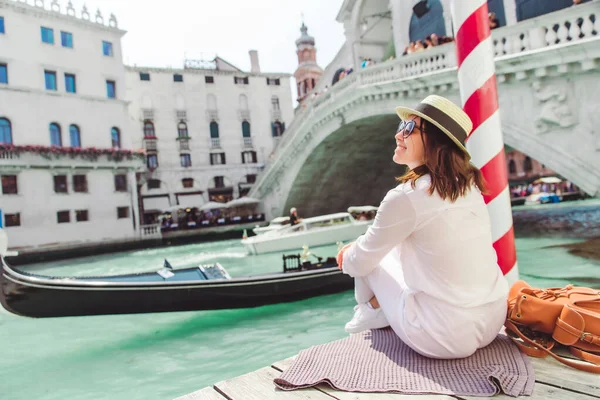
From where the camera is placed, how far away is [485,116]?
2.31m

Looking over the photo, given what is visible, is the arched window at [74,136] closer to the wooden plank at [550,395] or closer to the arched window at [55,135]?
the arched window at [55,135]

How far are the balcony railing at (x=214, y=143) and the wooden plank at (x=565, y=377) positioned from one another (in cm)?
2240

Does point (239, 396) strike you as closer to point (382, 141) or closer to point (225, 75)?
point (382, 141)

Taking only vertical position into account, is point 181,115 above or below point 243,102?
below

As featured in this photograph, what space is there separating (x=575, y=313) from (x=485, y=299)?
28 cm

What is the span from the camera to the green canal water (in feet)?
11.1

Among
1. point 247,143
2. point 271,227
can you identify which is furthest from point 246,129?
point 271,227

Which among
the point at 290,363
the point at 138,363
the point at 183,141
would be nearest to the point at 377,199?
the point at 183,141

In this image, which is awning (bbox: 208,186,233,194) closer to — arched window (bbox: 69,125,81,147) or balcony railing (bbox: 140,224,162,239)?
balcony railing (bbox: 140,224,162,239)

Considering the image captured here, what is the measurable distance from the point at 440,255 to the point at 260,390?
0.73m

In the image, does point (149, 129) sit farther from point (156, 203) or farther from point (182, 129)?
point (156, 203)

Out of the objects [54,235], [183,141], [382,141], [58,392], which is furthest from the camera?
[183,141]

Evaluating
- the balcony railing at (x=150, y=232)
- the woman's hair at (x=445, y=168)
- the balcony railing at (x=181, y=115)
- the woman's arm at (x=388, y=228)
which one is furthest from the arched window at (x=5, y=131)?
the woman's hair at (x=445, y=168)

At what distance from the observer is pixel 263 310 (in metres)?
5.06
